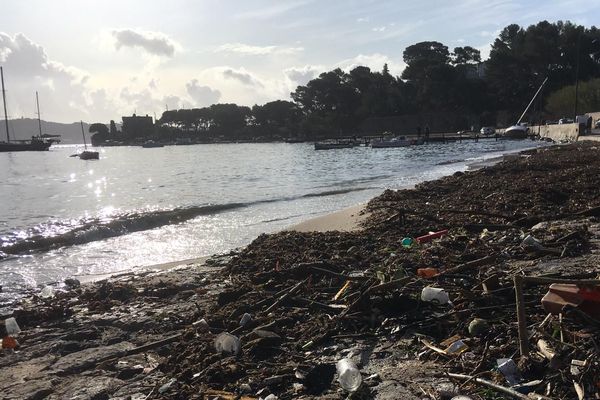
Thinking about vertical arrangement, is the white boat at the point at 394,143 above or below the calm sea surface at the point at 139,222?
above

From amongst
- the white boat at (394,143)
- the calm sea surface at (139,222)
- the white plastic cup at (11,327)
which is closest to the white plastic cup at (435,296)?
the white plastic cup at (11,327)

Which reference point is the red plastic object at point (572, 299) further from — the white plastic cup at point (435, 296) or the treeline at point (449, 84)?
the treeline at point (449, 84)

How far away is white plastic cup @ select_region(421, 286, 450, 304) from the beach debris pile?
0.5 inches

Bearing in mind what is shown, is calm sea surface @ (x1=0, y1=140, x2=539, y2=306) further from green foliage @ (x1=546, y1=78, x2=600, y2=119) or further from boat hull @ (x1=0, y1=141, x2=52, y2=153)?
boat hull @ (x1=0, y1=141, x2=52, y2=153)

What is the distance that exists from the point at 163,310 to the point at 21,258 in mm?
8288

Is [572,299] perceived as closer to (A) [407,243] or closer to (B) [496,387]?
(B) [496,387]

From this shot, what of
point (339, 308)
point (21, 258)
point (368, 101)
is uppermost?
point (368, 101)

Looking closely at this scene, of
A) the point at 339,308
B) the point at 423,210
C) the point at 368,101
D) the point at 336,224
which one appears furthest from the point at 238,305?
the point at 368,101

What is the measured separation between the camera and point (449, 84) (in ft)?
453

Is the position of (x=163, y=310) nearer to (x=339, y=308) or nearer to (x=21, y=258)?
(x=339, y=308)

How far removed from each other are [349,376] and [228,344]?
1.54m

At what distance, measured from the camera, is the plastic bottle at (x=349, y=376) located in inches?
150

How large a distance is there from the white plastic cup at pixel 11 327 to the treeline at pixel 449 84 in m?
98.6

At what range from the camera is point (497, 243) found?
734 centimetres
